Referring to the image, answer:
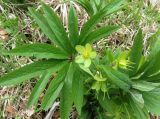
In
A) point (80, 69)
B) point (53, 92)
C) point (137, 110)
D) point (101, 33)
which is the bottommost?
point (137, 110)

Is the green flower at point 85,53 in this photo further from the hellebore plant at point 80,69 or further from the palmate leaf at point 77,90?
the palmate leaf at point 77,90

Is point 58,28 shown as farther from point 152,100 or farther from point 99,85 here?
point 152,100

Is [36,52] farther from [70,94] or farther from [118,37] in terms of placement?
[118,37]

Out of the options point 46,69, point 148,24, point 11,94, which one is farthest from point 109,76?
point 148,24

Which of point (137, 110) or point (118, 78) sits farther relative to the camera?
point (137, 110)

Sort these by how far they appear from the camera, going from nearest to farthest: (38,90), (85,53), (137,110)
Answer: (85,53) → (38,90) → (137,110)

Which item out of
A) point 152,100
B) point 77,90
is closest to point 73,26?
point 77,90

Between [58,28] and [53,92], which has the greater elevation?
[58,28]

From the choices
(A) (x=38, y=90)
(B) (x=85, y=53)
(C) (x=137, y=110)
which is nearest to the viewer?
(B) (x=85, y=53)

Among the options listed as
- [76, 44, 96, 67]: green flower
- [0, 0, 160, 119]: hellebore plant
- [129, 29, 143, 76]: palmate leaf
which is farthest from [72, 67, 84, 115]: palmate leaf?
[129, 29, 143, 76]: palmate leaf
